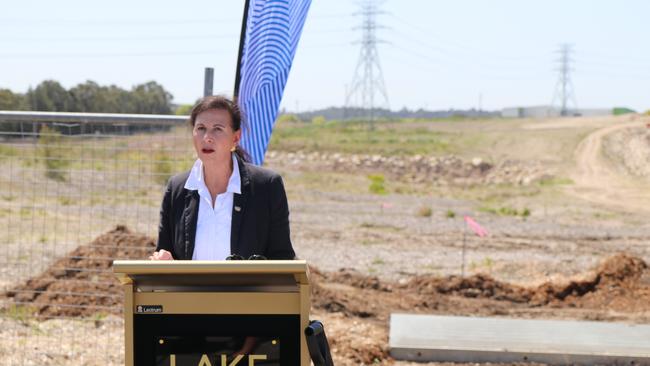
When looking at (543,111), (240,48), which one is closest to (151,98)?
(240,48)

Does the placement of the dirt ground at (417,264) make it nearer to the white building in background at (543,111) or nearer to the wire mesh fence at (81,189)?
the wire mesh fence at (81,189)

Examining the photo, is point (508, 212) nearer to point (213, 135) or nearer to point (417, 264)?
point (417, 264)

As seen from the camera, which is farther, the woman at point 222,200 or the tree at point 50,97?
the tree at point 50,97

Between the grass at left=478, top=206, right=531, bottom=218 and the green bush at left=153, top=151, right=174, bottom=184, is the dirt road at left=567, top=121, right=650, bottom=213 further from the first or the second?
the green bush at left=153, top=151, right=174, bottom=184

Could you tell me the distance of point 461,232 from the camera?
72.1 feet

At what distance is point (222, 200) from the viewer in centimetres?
402

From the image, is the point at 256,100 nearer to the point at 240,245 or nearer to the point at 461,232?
the point at 240,245

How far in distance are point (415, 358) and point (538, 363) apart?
3.47 feet

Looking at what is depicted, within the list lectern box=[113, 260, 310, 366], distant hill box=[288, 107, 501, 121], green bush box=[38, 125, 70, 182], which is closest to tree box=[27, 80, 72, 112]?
green bush box=[38, 125, 70, 182]

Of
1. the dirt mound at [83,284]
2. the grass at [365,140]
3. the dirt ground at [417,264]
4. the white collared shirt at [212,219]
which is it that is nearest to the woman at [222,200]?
the white collared shirt at [212,219]

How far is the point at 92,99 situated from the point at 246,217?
54.5m

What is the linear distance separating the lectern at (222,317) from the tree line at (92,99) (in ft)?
154

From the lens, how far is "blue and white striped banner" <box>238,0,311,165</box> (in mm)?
5648

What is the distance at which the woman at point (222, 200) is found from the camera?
396 cm
